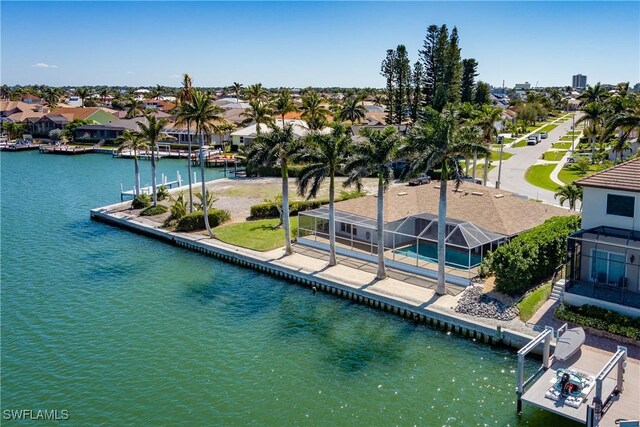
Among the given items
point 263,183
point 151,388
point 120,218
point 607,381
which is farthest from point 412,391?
point 263,183

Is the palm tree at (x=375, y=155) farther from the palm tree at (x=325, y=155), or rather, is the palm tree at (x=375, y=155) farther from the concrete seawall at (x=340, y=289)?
the concrete seawall at (x=340, y=289)

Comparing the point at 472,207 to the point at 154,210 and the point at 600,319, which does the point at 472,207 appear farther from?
the point at 154,210

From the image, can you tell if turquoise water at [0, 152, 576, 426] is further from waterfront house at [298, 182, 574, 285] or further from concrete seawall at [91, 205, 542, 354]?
waterfront house at [298, 182, 574, 285]

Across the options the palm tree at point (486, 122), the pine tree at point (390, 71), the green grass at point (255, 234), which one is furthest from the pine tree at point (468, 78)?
the green grass at point (255, 234)

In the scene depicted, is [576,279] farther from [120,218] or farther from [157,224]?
[120,218]

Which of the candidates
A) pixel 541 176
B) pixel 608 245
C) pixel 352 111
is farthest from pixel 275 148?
pixel 352 111

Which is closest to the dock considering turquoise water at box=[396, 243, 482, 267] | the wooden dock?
turquoise water at box=[396, 243, 482, 267]
